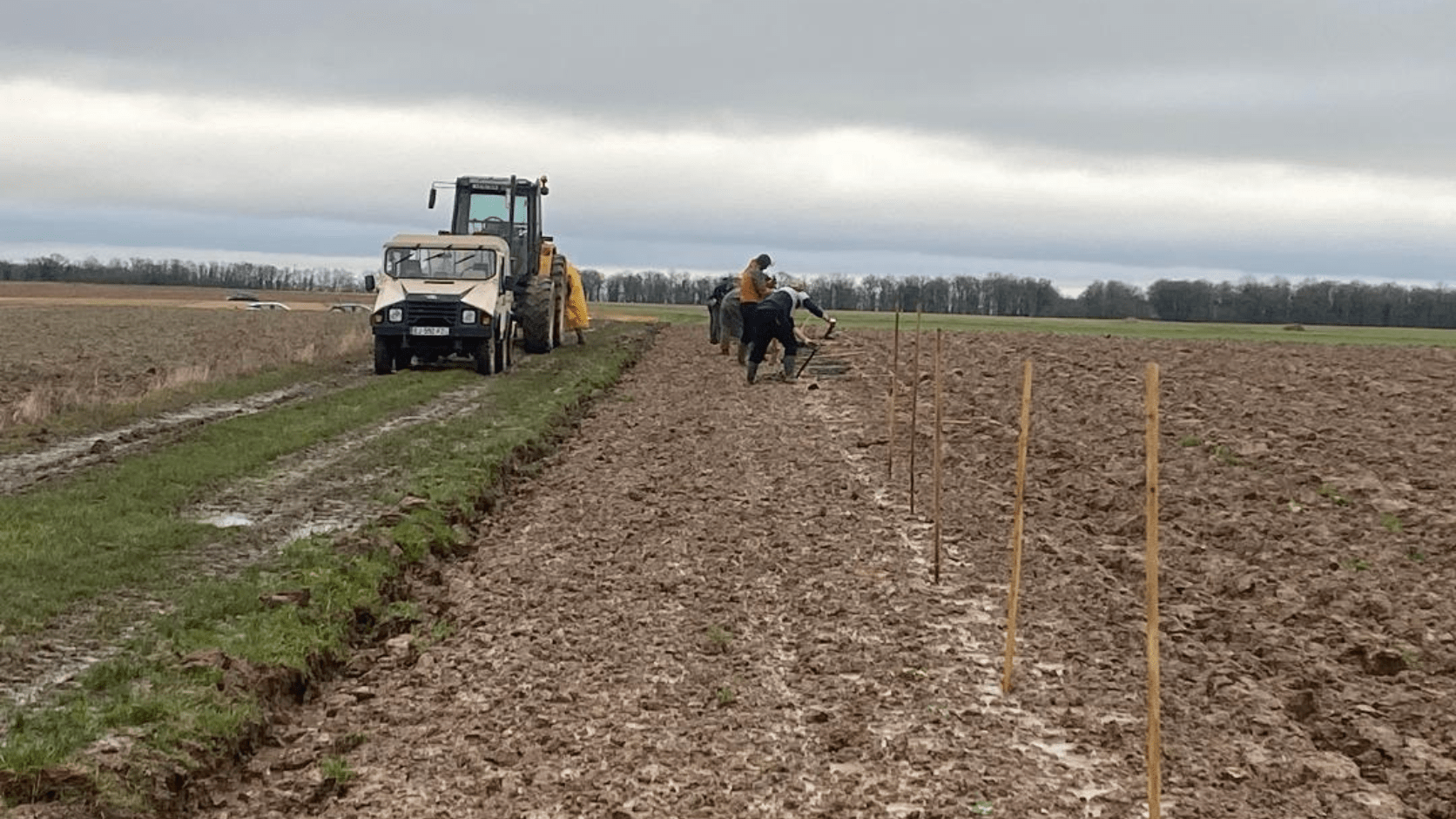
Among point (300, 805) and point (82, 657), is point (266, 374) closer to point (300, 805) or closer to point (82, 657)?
point (82, 657)

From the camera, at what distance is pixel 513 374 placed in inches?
869

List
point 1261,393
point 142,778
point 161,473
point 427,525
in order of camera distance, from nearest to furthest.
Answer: point 142,778 → point 427,525 → point 161,473 → point 1261,393

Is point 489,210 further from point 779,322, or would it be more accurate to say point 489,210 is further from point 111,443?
point 111,443

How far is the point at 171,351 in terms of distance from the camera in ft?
92.7

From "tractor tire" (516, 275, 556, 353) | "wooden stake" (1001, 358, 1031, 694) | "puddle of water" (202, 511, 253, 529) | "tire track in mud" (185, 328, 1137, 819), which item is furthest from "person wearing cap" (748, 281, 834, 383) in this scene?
"wooden stake" (1001, 358, 1031, 694)

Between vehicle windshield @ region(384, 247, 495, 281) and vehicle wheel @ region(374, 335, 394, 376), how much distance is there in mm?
1197

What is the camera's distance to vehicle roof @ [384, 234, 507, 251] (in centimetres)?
2247

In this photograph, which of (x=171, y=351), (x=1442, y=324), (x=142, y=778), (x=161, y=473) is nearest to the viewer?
(x=142, y=778)

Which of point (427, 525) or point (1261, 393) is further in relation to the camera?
point (1261, 393)

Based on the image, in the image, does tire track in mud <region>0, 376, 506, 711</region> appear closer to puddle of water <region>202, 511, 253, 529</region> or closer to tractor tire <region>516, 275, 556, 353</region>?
puddle of water <region>202, 511, 253, 529</region>

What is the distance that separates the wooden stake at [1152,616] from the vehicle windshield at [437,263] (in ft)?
60.4

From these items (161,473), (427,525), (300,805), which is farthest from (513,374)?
(300,805)

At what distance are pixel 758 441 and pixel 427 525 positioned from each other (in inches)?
207

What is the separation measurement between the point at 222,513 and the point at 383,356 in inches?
475
